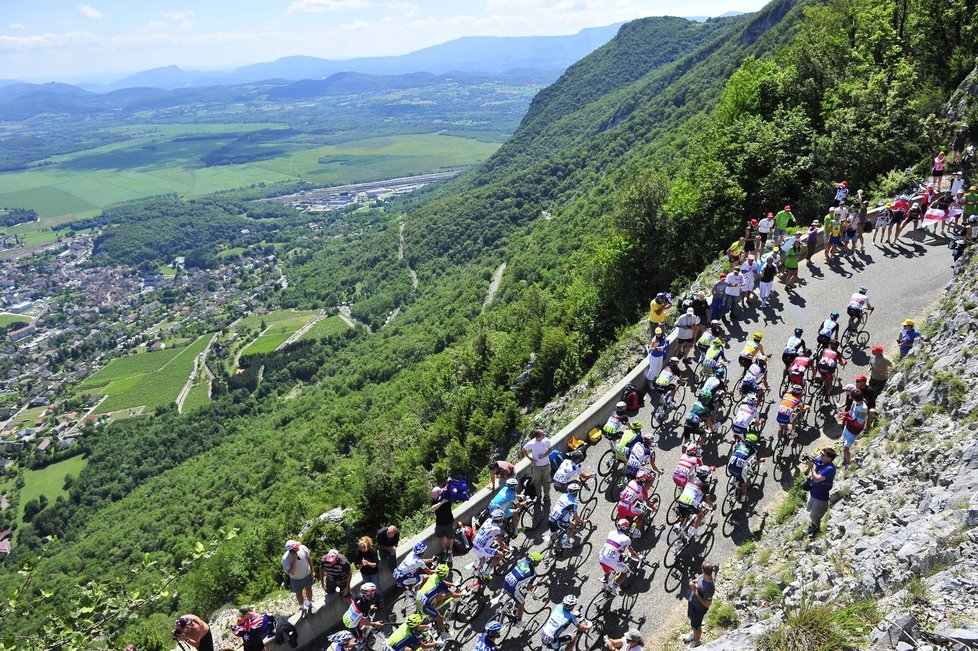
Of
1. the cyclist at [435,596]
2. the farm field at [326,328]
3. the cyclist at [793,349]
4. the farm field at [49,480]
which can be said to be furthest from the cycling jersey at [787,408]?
the farm field at [326,328]

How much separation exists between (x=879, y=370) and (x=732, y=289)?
5.87 m

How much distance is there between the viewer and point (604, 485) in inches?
618

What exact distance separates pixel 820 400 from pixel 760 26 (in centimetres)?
9377

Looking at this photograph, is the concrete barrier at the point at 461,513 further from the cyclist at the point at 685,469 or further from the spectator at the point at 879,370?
the spectator at the point at 879,370

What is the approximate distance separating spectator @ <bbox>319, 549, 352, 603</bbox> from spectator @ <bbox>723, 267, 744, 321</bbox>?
578 inches

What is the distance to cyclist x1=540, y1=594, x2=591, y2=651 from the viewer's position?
428 inches

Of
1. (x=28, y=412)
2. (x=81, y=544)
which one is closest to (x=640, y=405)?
(x=81, y=544)

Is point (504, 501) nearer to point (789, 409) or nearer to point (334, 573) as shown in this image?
point (334, 573)

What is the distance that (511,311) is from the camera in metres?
39.2

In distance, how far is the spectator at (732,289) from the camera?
64.2 feet

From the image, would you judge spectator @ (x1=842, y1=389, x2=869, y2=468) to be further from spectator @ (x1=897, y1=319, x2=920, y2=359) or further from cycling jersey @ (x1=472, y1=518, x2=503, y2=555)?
cycling jersey @ (x1=472, y1=518, x2=503, y2=555)

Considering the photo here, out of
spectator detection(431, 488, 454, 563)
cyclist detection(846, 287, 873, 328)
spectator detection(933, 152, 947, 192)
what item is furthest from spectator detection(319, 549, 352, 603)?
spectator detection(933, 152, 947, 192)

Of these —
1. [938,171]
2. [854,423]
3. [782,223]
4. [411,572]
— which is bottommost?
[411,572]

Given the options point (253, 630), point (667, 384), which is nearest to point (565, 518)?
point (667, 384)
